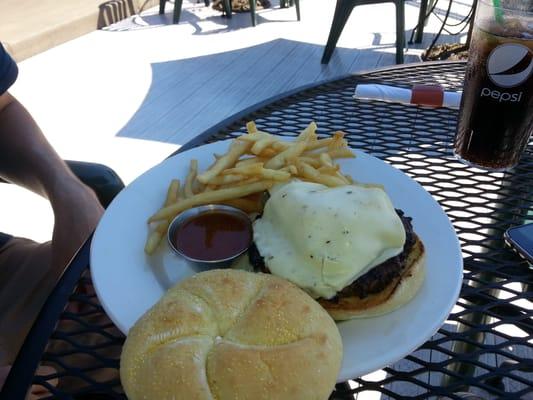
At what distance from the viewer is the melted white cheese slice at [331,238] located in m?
1.11

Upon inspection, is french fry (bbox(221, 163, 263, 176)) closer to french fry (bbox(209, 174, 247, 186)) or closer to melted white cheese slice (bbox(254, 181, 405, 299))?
french fry (bbox(209, 174, 247, 186))

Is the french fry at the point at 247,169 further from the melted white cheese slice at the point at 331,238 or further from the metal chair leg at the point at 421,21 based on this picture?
the metal chair leg at the point at 421,21

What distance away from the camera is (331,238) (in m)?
1.13

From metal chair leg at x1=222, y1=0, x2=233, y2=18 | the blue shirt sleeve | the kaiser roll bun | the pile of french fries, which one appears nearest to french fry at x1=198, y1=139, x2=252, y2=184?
the pile of french fries

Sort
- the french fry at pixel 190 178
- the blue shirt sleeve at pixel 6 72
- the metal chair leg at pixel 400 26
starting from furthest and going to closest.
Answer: the metal chair leg at pixel 400 26 < the blue shirt sleeve at pixel 6 72 < the french fry at pixel 190 178

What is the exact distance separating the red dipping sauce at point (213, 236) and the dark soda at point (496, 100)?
0.82m

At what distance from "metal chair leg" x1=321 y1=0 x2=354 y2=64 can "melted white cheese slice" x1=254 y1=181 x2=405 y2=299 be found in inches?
196

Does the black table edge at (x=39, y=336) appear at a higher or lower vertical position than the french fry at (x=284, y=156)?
lower

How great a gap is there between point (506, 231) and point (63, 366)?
1224mm

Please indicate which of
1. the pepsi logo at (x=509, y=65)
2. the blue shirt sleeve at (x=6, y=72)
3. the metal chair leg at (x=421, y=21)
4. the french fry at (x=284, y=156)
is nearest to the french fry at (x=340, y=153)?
the french fry at (x=284, y=156)

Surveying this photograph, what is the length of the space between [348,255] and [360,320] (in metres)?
0.17

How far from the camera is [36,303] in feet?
5.78

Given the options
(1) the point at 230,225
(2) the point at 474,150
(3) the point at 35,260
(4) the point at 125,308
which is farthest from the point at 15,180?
(2) the point at 474,150

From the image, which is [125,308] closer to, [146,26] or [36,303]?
[36,303]
